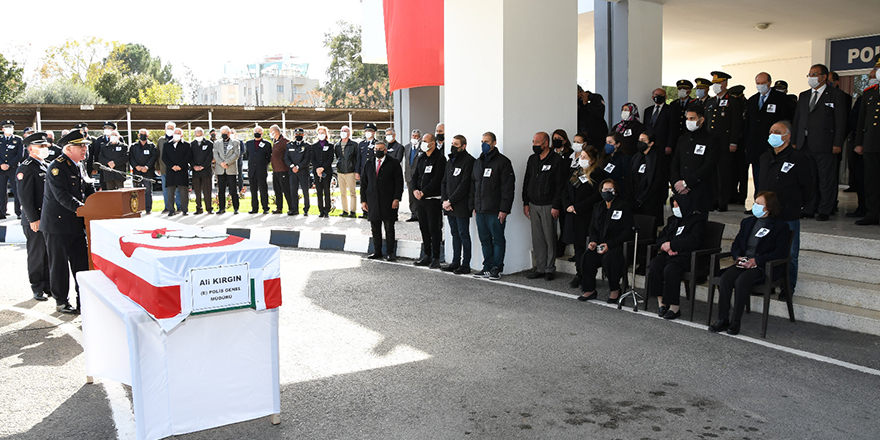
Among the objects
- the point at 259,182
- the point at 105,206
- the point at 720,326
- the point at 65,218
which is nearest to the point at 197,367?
the point at 105,206

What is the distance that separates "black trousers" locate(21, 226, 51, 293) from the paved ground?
35 cm

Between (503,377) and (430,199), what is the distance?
508 centimetres

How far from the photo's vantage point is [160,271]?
12.1 ft

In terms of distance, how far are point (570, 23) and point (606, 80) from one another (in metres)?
2.54

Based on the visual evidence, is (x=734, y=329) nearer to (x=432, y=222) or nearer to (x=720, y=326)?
(x=720, y=326)

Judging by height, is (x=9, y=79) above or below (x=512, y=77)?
above

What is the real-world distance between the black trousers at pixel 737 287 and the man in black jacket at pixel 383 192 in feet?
17.4

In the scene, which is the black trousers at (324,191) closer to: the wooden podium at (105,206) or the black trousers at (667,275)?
the wooden podium at (105,206)

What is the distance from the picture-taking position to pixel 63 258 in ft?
23.6

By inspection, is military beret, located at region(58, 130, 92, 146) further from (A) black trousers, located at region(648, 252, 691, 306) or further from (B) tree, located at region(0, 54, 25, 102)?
(B) tree, located at region(0, 54, 25, 102)

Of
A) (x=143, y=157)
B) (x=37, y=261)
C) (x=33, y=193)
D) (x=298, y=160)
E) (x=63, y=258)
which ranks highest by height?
(x=143, y=157)

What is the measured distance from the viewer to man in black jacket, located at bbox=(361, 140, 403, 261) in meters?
10.3

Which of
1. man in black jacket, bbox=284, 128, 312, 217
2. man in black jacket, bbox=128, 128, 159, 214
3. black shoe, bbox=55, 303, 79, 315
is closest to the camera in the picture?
black shoe, bbox=55, 303, 79, 315

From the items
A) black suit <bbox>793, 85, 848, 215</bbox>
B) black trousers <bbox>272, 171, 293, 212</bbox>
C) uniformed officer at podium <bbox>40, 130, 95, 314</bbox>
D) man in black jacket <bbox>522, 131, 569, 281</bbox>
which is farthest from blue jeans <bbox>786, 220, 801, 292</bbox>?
black trousers <bbox>272, 171, 293, 212</bbox>
